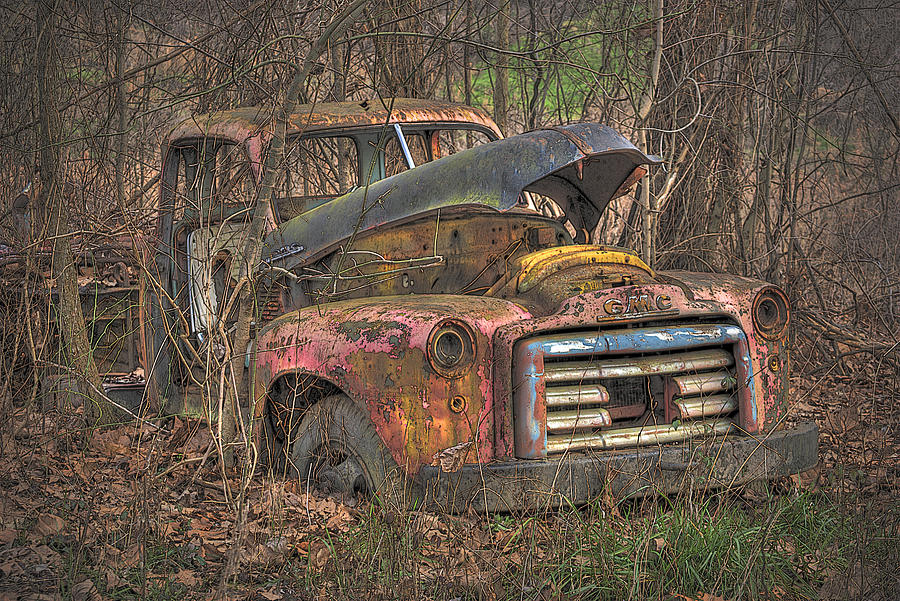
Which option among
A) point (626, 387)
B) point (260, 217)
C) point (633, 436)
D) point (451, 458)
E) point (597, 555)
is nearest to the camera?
point (597, 555)

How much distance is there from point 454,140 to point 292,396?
14.2 ft

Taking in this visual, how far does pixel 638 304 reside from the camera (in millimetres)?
3467

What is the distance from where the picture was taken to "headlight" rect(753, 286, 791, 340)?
12.1ft

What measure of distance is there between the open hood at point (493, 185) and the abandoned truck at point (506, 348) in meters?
0.01

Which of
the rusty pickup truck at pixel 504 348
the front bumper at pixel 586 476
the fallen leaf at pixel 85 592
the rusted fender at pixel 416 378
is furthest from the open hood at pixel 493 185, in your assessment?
the fallen leaf at pixel 85 592

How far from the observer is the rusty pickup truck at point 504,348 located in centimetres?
321

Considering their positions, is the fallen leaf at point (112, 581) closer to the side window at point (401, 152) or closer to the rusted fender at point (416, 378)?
the rusted fender at point (416, 378)

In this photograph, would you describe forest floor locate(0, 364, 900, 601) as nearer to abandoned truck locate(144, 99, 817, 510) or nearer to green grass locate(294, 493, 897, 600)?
green grass locate(294, 493, 897, 600)

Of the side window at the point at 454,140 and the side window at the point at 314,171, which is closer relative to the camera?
the side window at the point at 314,171

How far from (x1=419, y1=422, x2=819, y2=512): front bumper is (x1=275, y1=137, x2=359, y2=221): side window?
1710mm

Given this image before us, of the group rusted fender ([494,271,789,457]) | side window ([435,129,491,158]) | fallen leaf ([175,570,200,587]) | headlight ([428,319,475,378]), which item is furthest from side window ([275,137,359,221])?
fallen leaf ([175,570,200,587])

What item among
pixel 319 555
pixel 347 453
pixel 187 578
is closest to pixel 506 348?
pixel 347 453

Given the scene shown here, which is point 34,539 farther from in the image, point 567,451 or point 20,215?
point 20,215

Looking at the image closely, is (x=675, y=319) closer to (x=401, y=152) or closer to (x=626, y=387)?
(x=626, y=387)
